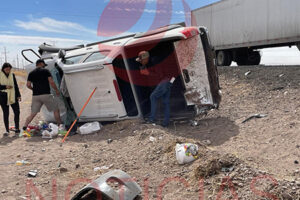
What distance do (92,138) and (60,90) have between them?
1.49 m

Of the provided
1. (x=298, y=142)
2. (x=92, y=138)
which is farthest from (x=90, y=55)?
(x=298, y=142)

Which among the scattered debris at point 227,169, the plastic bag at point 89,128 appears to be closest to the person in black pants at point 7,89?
the plastic bag at point 89,128

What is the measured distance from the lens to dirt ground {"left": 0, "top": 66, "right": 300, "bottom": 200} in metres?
2.94

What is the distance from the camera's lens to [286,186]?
262cm

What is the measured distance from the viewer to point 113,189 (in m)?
2.94

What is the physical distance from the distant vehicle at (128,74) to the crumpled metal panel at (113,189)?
2917 millimetres

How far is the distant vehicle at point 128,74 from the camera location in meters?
5.83

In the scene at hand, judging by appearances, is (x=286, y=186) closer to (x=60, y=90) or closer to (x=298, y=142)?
(x=298, y=142)

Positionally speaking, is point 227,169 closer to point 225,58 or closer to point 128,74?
point 128,74

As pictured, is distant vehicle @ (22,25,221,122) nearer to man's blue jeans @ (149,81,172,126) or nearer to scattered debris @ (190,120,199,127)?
scattered debris @ (190,120,199,127)

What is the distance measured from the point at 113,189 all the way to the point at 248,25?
12.3 m

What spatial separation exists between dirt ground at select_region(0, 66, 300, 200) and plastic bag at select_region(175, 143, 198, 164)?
3.5 inches

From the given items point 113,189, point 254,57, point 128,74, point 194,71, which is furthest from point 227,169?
point 254,57

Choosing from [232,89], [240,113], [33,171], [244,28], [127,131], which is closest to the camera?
[33,171]
